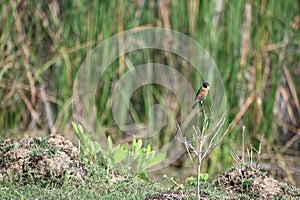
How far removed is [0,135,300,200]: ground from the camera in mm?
3381

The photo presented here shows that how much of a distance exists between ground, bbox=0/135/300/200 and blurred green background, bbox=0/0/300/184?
179cm

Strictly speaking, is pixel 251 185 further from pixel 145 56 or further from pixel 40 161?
pixel 145 56

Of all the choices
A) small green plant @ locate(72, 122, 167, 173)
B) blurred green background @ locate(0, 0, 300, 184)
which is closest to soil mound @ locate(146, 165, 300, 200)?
small green plant @ locate(72, 122, 167, 173)

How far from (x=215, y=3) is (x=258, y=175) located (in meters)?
2.34

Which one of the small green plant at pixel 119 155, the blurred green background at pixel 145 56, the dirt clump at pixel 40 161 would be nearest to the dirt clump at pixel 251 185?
the small green plant at pixel 119 155

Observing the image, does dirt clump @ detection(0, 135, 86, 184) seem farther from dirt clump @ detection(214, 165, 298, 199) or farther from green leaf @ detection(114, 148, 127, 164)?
dirt clump @ detection(214, 165, 298, 199)

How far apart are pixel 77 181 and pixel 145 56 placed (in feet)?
7.32

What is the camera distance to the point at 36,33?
583 cm

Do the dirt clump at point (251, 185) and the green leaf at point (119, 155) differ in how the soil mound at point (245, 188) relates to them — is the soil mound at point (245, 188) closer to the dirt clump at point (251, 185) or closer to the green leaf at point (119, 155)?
the dirt clump at point (251, 185)

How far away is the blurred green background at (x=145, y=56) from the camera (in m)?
5.59

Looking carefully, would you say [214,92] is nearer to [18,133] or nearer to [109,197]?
[18,133]

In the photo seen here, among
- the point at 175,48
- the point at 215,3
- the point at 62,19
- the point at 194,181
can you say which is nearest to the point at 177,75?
the point at 175,48

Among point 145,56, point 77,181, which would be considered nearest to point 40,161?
point 77,181

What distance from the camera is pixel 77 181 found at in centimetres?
360
